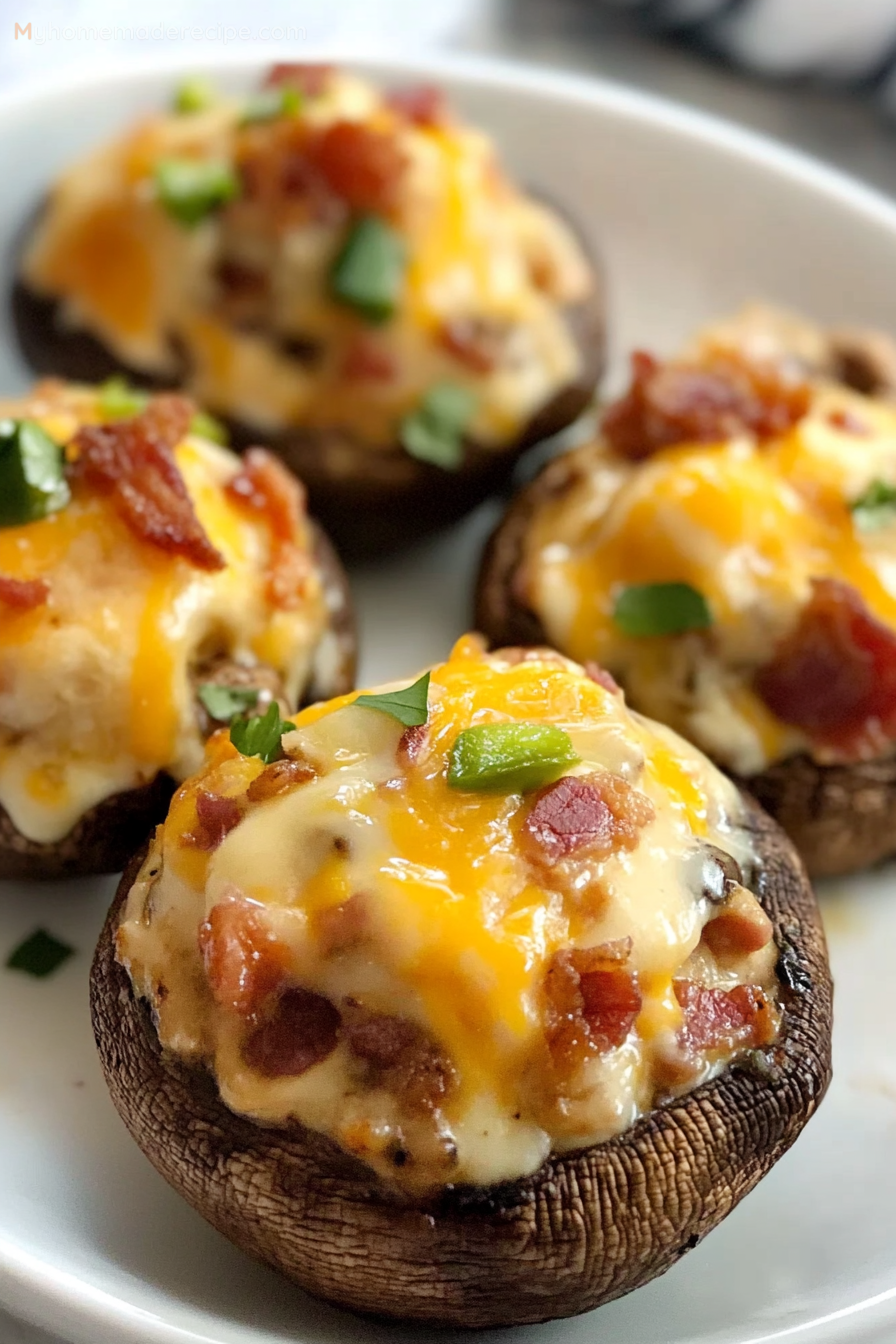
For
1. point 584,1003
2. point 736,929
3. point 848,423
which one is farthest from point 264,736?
point 848,423

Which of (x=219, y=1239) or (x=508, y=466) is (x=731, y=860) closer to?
(x=219, y=1239)

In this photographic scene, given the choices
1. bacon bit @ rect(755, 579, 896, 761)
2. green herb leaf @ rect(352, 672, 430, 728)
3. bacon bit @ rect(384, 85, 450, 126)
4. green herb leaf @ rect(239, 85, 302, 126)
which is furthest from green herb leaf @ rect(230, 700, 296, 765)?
bacon bit @ rect(384, 85, 450, 126)

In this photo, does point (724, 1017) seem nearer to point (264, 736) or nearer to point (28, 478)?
point (264, 736)

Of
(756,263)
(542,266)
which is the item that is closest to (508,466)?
(542,266)

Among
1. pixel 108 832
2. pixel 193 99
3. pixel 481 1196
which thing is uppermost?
pixel 193 99

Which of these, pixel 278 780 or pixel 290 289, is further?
pixel 290 289

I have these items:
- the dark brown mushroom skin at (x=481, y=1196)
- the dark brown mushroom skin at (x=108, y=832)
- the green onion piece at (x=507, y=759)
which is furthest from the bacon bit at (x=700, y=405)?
the dark brown mushroom skin at (x=481, y=1196)

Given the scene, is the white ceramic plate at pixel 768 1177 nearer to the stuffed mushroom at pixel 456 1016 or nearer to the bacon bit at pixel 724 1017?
the stuffed mushroom at pixel 456 1016

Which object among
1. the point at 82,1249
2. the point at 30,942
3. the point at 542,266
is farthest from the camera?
the point at 542,266
